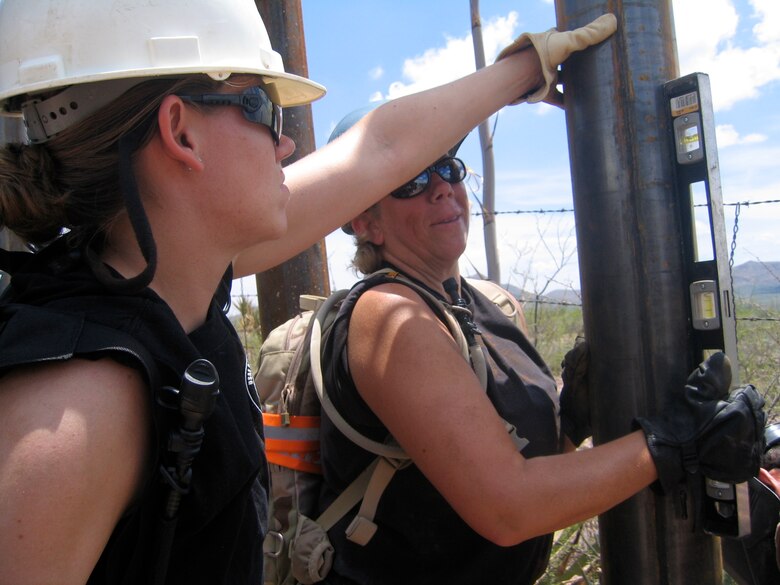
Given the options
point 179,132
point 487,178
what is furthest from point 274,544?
point 487,178

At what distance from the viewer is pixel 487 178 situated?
845cm

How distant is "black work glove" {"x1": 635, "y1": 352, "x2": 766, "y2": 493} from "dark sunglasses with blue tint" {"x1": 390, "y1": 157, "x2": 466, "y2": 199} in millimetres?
1146

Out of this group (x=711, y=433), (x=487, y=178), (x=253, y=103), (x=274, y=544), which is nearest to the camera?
(x=253, y=103)

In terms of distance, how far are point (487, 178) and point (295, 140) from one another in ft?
17.1

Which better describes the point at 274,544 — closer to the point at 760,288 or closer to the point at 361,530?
the point at 361,530

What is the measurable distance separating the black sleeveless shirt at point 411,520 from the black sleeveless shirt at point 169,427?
22.1 inches

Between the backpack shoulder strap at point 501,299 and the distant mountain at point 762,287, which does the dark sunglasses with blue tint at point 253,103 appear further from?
the distant mountain at point 762,287

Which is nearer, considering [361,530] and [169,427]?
[169,427]

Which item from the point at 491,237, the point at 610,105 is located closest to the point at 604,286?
the point at 610,105

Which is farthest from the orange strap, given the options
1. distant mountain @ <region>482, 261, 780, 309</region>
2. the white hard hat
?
distant mountain @ <region>482, 261, 780, 309</region>

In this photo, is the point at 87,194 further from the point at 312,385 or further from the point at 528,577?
the point at 528,577

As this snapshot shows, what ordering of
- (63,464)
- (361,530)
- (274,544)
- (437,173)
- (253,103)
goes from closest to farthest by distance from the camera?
(63,464) < (253,103) < (361,530) < (274,544) < (437,173)

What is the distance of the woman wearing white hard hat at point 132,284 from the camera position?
101 centimetres

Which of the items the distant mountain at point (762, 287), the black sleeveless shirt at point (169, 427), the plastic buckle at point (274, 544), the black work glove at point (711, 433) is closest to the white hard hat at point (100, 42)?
the black sleeveless shirt at point (169, 427)
